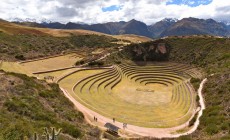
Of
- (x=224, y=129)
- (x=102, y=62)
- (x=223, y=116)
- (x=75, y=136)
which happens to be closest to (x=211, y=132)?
(x=224, y=129)

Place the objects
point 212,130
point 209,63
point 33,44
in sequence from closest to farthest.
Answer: point 212,130
point 209,63
point 33,44

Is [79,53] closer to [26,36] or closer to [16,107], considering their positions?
[26,36]

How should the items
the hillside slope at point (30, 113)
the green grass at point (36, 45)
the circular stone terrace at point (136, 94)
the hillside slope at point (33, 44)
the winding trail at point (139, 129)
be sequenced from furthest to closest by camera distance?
1. the hillside slope at point (33, 44)
2. the green grass at point (36, 45)
3. the circular stone terrace at point (136, 94)
4. the winding trail at point (139, 129)
5. the hillside slope at point (30, 113)

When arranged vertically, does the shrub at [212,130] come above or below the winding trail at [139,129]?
above

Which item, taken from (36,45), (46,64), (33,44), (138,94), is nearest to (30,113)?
(138,94)

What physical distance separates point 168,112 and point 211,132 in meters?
16.5

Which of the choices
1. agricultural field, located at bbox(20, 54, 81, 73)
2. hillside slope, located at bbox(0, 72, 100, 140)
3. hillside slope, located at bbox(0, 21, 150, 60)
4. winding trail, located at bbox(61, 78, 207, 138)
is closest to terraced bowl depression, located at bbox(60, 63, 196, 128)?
winding trail, located at bbox(61, 78, 207, 138)

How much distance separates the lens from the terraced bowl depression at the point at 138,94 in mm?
37625

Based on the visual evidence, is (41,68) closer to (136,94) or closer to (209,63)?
(136,94)

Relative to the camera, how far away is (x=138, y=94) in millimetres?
49219

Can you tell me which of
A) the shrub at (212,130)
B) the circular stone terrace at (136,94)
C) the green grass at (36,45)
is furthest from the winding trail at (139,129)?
the green grass at (36,45)

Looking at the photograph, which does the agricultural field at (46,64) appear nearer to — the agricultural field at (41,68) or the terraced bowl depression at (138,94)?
the agricultural field at (41,68)

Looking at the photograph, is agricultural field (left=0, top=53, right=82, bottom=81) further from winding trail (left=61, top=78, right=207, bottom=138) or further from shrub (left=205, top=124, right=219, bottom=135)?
shrub (left=205, top=124, right=219, bottom=135)

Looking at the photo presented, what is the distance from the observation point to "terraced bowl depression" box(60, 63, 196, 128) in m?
37.6
